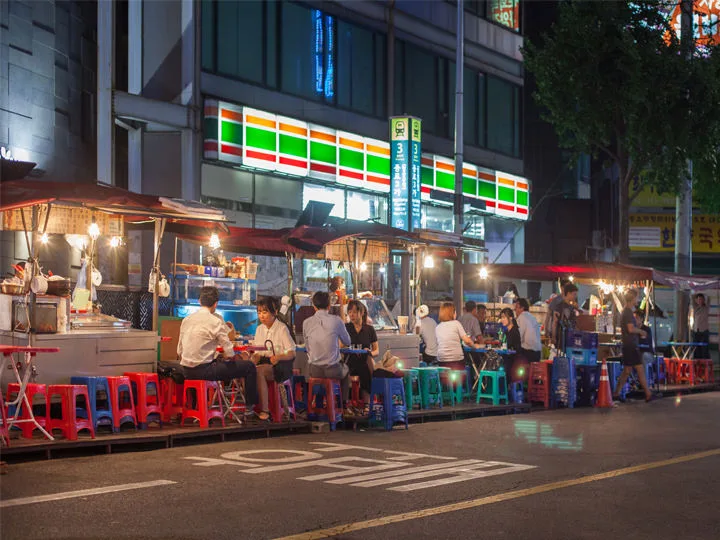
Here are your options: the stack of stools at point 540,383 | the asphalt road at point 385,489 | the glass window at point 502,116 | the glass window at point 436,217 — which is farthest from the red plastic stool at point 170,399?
the glass window at point 502,116

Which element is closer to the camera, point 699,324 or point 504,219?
point 699,324

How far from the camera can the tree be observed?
28.3 metres

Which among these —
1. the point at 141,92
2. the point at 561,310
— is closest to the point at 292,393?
the point at 561,310

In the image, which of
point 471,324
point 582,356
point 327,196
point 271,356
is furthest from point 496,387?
point 327,196

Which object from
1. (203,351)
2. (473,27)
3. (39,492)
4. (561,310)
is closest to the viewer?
(39,492)

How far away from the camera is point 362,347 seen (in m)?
16.2

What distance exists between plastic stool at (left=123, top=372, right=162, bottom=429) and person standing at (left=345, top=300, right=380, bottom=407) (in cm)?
335

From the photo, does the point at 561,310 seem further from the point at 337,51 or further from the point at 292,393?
the point at 337,51

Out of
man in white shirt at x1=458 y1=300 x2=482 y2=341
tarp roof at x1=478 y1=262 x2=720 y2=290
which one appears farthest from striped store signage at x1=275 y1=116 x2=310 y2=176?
man in white shirt at x1=458 y1=300 x2=482 y2=341

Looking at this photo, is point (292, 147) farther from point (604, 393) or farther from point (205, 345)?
point (205, 345)

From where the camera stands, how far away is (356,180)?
94.5 feet

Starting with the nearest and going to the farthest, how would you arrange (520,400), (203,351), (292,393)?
(203,351) → (292,393) → (520,400)

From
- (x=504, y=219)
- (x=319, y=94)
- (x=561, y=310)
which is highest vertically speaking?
(x=319, y=94)

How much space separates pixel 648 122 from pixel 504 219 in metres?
9.63
